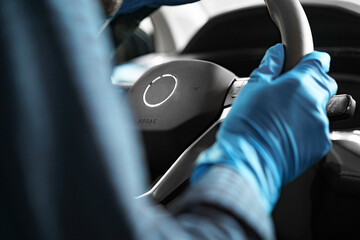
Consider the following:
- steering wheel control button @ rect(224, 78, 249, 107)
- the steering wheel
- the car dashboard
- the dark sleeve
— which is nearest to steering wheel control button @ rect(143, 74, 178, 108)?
the steering wheel

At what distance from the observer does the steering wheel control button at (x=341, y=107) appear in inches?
24.3

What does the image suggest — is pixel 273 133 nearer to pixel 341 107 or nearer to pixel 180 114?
pixel 341 107

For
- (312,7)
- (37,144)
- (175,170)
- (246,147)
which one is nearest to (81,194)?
(37,144)

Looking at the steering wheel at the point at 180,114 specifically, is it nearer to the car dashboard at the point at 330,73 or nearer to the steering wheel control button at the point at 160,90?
the steering wheel control button at the point at 160,90

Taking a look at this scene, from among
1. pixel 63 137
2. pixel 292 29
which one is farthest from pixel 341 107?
pixel 63 137

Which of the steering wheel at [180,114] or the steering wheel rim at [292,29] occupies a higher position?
the steering wheel rim at [292,29]

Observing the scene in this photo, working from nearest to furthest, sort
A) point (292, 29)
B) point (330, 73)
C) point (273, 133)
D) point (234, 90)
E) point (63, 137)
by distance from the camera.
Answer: point (63, 137) → point (273, 133) → point (292, 29) → point (234, 90) → point (330, 73)

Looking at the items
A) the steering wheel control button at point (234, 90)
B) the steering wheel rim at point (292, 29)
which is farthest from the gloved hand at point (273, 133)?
the steering wheel control button at point (234, 90)

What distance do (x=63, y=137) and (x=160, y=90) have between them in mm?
596

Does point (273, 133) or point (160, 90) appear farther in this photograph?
point (160, 90)

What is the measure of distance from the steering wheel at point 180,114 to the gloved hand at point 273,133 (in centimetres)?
29

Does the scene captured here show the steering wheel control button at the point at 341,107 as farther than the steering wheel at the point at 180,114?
No

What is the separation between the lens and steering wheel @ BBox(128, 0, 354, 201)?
2.54ft

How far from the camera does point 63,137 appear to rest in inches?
10.4
